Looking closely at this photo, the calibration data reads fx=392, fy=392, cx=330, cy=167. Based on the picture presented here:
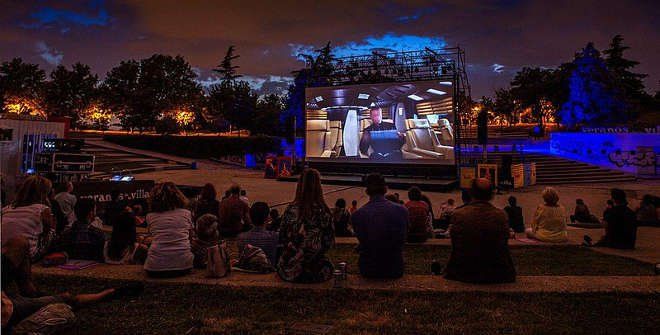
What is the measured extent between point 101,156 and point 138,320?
25.6 metres

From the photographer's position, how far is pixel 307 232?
3742mm

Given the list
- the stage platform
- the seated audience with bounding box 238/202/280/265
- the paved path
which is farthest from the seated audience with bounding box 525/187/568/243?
the stage platform

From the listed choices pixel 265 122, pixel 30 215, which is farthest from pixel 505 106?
pixel 30 215

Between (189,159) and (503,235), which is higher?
(189,159)

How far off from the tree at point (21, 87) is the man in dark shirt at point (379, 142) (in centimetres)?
3009

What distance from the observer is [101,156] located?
25.0 m

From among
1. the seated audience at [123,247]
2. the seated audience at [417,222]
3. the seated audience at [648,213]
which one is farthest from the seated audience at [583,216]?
the seated audience at [123,247]

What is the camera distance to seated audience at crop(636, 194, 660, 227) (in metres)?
8.47

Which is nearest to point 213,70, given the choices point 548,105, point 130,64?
point 130,64

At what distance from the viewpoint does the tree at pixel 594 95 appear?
98.6 ft

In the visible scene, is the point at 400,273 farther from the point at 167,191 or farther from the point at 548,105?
the point at 548,105

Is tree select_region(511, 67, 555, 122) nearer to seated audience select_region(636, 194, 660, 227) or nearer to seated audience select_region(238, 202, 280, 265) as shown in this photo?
seated audience select_region(636, 194, 660, 227)

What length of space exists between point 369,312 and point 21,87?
42.0 metres

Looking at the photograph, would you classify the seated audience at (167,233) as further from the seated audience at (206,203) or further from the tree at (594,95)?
the tree at (594,95)
